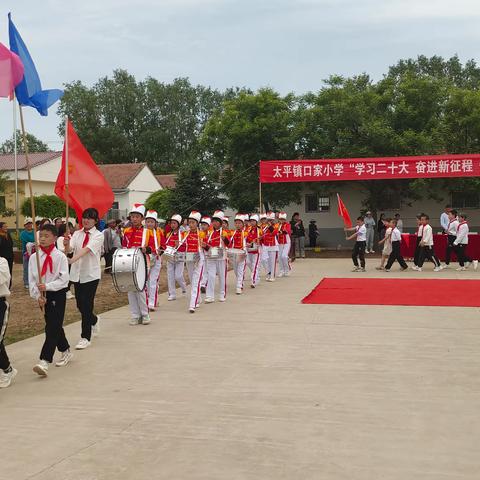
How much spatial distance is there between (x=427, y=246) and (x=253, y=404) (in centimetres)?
1370

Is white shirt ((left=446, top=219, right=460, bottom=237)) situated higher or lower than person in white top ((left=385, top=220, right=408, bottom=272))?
higher

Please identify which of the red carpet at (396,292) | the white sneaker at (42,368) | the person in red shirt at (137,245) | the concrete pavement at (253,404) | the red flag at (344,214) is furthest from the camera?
the red flag at (344,214)

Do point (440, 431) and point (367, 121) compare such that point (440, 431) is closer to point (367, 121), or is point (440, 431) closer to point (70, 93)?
point (367, 121)

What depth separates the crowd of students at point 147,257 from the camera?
6.52 metres

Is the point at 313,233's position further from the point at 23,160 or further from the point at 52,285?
the point at 23,160

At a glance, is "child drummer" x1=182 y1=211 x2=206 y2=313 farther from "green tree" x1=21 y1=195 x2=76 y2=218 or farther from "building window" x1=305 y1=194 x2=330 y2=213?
"green tree" x1=21 y1=195 x2=76 y2=218

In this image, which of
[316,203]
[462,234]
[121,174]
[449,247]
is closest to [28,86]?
[462,234]

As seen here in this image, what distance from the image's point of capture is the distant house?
48781mm

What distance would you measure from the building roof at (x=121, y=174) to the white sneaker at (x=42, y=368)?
4244 cm

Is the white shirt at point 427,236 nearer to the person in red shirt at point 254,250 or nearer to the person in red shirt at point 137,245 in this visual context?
the person in red shirt at point 254,250

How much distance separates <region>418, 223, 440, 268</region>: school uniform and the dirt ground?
7.54 metres

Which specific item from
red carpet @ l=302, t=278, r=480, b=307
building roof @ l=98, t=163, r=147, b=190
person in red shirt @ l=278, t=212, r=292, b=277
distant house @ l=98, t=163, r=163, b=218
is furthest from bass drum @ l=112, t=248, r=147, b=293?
building roof @ l=98, t=163, r=147, b=190

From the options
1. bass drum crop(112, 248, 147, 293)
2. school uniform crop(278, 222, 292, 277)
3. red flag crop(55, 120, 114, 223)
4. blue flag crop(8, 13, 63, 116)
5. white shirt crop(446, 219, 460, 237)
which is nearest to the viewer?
blue flag crop(8, 13, 63, 116)

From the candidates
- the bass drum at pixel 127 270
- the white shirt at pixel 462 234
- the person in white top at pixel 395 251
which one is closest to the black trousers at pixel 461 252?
the white shirt at pixel 462 234
